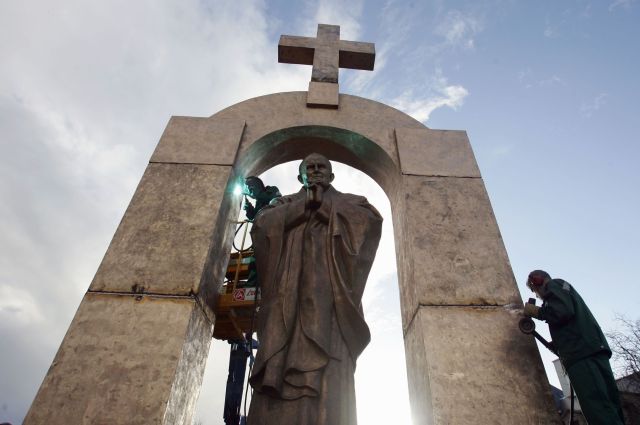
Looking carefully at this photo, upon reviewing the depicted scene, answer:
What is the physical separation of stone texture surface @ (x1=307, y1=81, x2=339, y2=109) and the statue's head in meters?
1.03

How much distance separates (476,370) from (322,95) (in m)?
3.10

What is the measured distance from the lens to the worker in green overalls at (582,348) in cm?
226

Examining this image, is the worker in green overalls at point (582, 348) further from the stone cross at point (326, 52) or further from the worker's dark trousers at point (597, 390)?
→ the stone cross at point (326, 52)

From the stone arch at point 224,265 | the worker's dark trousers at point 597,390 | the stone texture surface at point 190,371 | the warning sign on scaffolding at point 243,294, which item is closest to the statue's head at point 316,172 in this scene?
the stone arch at point 224,265

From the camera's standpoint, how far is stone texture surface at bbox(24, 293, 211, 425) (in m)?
2.29

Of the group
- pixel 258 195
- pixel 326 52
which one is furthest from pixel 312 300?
pixel 326 52

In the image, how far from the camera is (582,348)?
95.1 inches

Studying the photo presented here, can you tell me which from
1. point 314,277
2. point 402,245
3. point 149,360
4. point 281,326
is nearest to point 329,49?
point 402,245

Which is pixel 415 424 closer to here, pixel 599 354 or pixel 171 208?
pixel 599 354

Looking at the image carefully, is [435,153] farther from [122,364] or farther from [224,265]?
[122,364]

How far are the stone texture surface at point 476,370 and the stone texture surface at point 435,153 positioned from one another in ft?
4.60

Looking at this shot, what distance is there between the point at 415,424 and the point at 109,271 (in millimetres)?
2418

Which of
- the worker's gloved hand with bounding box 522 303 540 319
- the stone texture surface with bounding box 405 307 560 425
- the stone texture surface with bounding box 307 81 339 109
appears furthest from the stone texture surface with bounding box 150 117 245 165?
the worker's gloved hand with bounding box 522 303 540 319

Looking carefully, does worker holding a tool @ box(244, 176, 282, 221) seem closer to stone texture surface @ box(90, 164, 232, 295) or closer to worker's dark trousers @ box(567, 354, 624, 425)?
stone texture surface @ box(90, 164, 232, 295)
